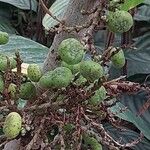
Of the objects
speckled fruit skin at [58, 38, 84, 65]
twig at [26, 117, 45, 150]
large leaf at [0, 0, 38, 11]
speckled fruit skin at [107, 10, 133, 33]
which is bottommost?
large leaf at [0, 0, 38, 11]

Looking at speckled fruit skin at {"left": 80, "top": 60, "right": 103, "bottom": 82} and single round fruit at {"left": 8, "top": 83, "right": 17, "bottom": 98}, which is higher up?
speckled fruit skin at {"left": 80, "top": 60, "right": 103, "bottom": 82}

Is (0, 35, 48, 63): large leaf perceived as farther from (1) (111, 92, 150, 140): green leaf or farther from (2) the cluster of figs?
(2) the cluster of figs

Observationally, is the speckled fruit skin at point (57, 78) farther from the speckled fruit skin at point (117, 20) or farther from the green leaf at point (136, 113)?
the green leaf at point (136, 113)

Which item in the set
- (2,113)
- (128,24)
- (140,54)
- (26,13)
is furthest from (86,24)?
(26,13)

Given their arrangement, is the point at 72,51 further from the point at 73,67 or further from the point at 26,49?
the point at 26,49

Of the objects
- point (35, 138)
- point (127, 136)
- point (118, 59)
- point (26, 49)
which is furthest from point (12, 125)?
point (127, 136)

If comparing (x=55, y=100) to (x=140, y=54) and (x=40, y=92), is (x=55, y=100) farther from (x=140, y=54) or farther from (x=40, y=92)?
(x=140, y=54)

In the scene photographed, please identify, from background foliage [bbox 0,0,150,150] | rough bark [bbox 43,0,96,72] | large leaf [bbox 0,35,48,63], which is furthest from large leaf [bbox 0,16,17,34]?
rough bark [bbox 43,0,96,72]

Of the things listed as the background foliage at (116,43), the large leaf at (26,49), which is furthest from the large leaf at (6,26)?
the large leaf at (26,49)
